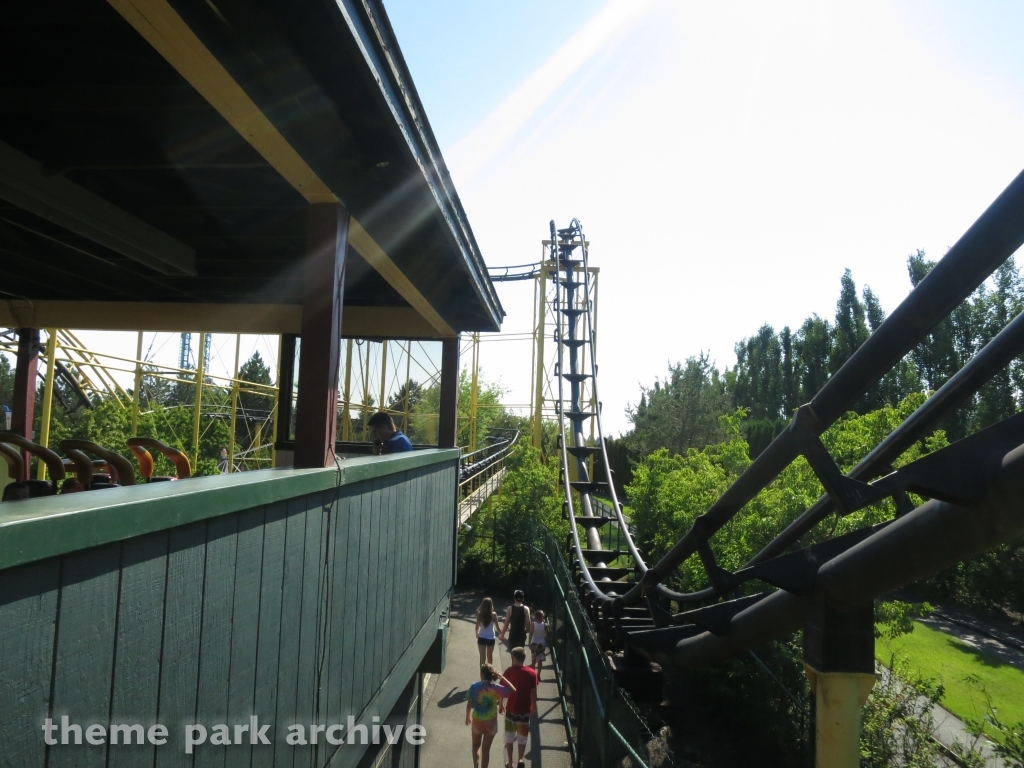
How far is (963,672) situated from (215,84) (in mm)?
15242

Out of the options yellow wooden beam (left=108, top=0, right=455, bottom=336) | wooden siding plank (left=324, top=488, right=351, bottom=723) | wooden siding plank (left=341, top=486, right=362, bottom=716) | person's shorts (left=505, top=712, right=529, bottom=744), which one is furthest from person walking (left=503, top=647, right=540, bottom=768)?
yellow wooden beam (left=108, top=0, right=455, bottom=336)

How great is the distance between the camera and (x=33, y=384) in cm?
569

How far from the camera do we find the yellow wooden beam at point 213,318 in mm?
6156

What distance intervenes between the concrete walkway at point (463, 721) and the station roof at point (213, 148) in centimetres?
472

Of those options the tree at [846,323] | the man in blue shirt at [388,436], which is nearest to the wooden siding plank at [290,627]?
the man in blue shirt at [388,436]

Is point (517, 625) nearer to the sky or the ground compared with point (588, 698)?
nearer to the ground

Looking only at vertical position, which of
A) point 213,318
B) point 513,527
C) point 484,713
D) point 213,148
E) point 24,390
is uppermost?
point 213,148

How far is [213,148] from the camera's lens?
3.11 m

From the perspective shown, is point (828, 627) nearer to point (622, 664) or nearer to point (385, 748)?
point (385, 748)

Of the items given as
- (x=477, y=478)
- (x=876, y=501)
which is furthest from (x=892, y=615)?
(x=477, y=478)

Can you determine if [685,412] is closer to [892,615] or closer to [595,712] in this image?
[892,615]

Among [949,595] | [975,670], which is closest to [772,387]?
[949,595]

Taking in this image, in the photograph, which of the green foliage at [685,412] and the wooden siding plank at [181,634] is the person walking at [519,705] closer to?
the wooden siding plank at [181,634]

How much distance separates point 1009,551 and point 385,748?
635 inches
